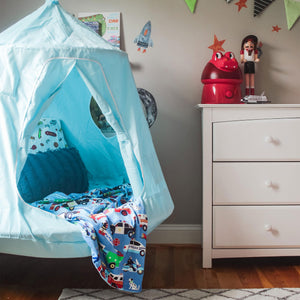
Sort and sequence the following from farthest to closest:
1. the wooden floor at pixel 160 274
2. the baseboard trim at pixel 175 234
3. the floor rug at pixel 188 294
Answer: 1. the baseboard trim at pixel 175 234
2. the wooden floor at pixel 160 274
3. the floor rug at pixel 188 294

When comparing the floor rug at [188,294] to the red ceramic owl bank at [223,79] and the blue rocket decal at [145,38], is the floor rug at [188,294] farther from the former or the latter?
the blue rocket decal at [145,38]

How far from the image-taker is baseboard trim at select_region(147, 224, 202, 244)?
9.30 ft

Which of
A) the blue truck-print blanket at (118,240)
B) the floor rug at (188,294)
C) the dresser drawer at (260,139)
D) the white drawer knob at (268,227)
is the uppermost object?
the dresser drawer at (260,139)

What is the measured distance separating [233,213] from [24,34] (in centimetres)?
145

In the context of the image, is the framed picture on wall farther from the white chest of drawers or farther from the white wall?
the white chest of drawers

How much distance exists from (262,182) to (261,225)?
24 centimetres

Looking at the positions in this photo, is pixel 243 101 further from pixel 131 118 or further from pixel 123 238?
pixel 123 238

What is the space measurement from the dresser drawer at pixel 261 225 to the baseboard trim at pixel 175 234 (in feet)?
1.61

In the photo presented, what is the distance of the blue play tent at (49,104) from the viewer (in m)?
1.75

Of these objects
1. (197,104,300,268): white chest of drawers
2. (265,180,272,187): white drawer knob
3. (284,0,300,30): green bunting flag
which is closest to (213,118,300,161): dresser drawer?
(197,104,300,268): white chest of drawers

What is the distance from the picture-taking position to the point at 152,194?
2.01 meters

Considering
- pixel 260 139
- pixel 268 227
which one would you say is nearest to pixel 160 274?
pixel 268 227

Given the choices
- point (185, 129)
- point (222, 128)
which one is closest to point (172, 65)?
point (185, 129)

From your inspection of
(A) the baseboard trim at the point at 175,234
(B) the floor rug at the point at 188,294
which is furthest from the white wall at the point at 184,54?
(B) the floor rug at the point at 188,294
